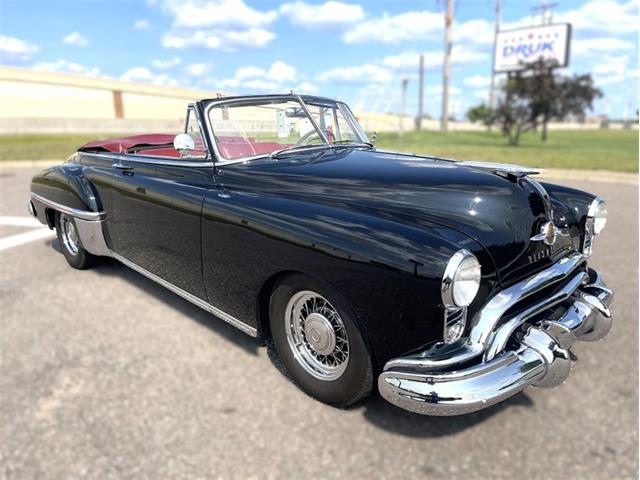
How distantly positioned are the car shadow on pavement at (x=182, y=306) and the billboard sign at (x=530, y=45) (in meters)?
36.2

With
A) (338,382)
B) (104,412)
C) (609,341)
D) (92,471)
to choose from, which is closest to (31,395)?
(104,412)

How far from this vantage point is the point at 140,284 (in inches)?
133

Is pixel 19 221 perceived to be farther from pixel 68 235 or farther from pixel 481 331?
pixel 481 331

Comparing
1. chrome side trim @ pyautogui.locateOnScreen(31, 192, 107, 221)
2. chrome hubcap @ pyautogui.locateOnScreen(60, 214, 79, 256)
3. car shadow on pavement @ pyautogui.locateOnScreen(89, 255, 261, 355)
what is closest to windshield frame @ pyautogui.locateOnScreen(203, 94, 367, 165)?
car shadow on pavement @ pyautogui.locateOnScreen(89, 255, 261, 355)

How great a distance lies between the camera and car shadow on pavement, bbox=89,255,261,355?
8.45 ft

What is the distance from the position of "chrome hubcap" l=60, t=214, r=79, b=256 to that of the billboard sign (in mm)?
36275

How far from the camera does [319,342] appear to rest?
2033 mm

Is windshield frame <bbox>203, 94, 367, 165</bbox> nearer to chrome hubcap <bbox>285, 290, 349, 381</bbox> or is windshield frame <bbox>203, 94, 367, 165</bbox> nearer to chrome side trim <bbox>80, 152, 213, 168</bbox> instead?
chrome side trim <bbox>80, 152, 213, 168</bbox>

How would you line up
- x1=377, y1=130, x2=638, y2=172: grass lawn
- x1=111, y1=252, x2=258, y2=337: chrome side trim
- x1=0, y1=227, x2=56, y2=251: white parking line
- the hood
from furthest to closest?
1. x1=377, y1=130, x2=638, y2=172: grass lawn
2. x1=0, y1=227, x2=56, y2=251: white parking line
3. x1=111, y1=252, x2=258, y2=337: chrome side trim
4. the hood

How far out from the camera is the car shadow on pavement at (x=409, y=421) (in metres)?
2.07

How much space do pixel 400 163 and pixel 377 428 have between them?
1406 millimetres

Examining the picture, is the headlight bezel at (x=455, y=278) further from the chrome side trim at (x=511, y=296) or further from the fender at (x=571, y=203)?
the fender at (x=571, y=203)

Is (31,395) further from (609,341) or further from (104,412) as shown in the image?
(609,341)

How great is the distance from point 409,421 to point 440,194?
42.5 inches
